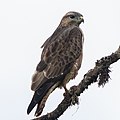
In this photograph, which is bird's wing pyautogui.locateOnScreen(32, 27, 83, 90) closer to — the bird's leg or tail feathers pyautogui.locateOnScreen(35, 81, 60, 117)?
tail feathers pyautogui.locateOnScreen(35, 81, 60, 117)

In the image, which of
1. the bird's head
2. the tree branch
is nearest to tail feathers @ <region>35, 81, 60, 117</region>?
the tree branch

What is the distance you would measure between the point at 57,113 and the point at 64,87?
2.11 metres

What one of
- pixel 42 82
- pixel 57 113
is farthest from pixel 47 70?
pixel 57 113

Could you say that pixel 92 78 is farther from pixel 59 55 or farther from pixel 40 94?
pixel 59 55

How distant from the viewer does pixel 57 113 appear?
7.69 metres

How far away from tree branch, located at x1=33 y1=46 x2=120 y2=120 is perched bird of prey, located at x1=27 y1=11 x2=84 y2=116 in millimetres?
955

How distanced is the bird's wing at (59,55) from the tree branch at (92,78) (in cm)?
157

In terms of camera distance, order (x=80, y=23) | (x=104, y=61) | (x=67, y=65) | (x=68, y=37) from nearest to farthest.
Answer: (x=104, y=61)
(x=67, y=65)
(x=68, y=37)
(x=80, y=23)

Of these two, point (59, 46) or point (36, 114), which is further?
point (59, 46)

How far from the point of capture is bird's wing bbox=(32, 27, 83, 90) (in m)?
9.88

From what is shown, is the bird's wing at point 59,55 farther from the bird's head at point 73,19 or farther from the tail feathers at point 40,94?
the bird's head at point 73,19

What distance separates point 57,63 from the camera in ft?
33.4

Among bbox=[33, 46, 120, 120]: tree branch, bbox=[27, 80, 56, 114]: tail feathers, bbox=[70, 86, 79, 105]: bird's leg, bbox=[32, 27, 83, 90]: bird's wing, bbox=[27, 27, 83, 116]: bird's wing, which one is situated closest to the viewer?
bbox=[33, 46, 120, 120]: tree branch

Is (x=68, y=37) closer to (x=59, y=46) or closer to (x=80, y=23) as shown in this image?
(x=59, y=46)
